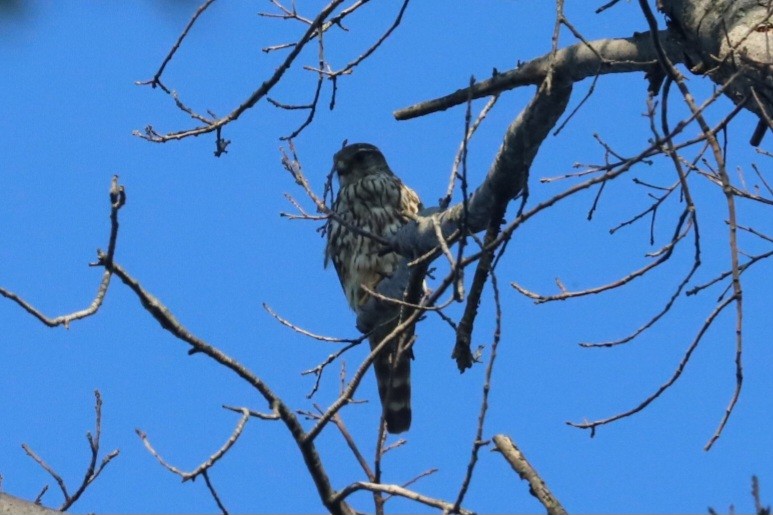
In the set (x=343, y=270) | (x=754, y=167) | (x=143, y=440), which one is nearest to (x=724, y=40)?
(x=754, y=167)

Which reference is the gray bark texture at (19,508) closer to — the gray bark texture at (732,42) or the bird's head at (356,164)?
the gray bark texture at (732,42)

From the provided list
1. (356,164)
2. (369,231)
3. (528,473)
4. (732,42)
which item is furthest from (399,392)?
(732,42)

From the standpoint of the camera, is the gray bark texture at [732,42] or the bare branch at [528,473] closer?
the gray bark texture at [732,42]

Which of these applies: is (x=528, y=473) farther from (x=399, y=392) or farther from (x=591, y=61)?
(x=399, y=392)

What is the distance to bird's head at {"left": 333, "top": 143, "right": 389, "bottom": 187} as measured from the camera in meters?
7.38

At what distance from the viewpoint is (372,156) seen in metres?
7.55

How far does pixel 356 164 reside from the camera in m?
7.44

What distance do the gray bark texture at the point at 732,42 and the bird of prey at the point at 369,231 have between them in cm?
325

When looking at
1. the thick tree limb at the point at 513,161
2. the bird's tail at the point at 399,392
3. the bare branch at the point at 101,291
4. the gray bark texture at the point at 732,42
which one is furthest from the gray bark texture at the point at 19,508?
the bird's tail at the point at 399,392

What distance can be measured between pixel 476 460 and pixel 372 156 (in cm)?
498

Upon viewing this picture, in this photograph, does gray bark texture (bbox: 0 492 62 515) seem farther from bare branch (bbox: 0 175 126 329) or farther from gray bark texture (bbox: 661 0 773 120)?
gray bark texture (bbox: 661 0 773 120)

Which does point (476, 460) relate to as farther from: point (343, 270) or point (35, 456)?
point (343, 270)

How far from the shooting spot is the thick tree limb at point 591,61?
3.61m

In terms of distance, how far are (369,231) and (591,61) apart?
10.9 ft
